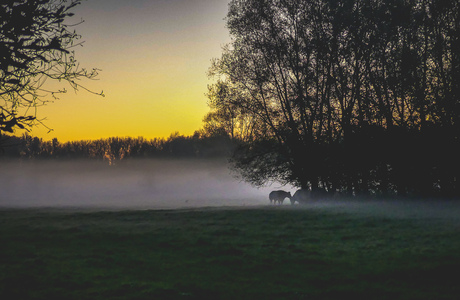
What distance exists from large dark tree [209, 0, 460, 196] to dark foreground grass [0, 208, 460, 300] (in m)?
10.3

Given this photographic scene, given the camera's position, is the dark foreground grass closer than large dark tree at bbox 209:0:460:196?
Yes

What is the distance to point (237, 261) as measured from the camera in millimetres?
13836

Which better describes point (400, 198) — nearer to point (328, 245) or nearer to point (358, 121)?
point (358, 121)

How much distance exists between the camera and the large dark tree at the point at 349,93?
2905 cm

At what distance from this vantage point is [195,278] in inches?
464

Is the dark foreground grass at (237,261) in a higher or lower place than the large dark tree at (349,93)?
lower

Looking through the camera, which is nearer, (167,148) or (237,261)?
(237,261)

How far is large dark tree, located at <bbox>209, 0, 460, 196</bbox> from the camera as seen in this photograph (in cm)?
2905

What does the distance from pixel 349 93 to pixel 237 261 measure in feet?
82.1

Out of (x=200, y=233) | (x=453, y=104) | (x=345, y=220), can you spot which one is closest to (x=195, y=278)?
(x=200, y=233)

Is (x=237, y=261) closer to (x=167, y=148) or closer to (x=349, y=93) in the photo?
(x=349, y=93)

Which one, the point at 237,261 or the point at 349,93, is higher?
the point at 349,93

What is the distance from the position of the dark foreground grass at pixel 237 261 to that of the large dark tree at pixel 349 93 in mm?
10299

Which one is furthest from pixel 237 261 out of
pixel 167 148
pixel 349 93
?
pixel 167 148
